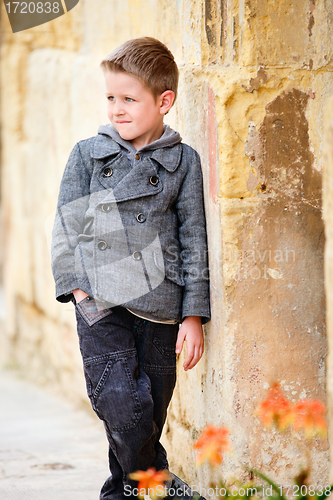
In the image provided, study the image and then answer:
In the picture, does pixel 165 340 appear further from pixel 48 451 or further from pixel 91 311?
pixel 48 451

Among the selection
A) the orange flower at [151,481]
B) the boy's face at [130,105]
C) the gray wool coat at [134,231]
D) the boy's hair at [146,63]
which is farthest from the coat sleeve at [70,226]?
the orange flower at [151,481]

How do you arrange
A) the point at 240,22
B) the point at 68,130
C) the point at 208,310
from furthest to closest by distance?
1. the point at 68,130
2. the point at 208,310
3. the point at 240,22

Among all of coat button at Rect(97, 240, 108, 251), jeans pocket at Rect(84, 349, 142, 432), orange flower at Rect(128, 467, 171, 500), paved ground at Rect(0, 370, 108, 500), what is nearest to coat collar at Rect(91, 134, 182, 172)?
coat button at Rect(97, 240, 108, 251)

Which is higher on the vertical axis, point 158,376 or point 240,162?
point 240,162

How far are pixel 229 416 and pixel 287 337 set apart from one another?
300mm

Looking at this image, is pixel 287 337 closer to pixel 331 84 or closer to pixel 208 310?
pixel 208 310

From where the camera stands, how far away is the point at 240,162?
1879 millimetres

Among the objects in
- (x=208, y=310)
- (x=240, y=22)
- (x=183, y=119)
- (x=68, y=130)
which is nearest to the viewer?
(x=240, y=22)

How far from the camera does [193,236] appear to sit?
6.44 feet

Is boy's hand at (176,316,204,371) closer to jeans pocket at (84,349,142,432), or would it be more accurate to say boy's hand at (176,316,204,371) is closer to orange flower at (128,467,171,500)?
jeans pocket at (84,349,142,432)

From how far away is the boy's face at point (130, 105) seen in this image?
74.4 inches

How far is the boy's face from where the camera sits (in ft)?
6.20

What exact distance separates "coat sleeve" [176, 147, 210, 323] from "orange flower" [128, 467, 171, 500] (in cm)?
51

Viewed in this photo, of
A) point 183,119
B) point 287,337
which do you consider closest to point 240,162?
point 183,119
